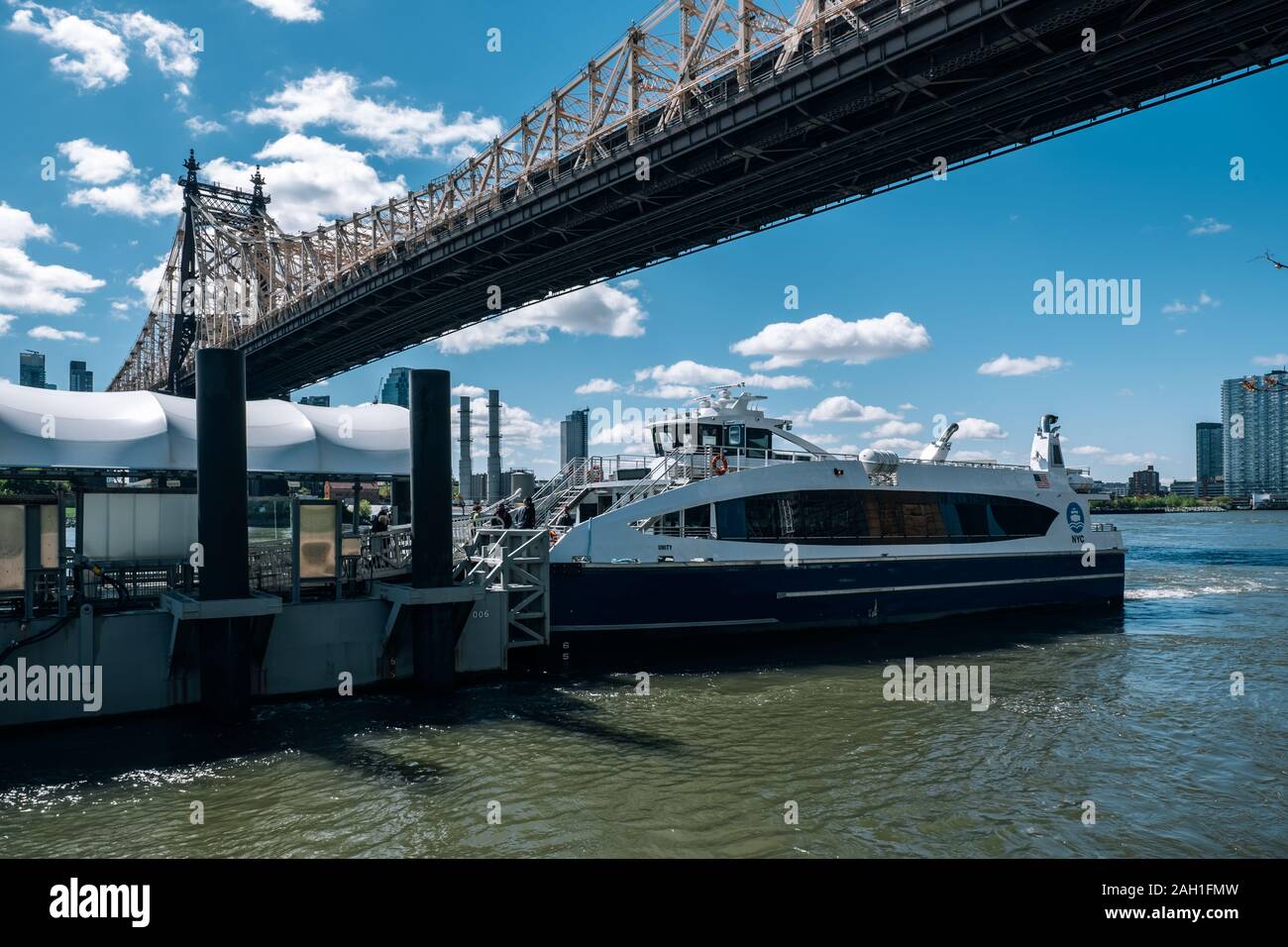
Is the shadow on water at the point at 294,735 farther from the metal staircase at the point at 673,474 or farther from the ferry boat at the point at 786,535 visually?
the metal staircase at the point at 673,474

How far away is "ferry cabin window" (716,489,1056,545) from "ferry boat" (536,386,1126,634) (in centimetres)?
4

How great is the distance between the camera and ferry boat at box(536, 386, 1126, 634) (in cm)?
1738

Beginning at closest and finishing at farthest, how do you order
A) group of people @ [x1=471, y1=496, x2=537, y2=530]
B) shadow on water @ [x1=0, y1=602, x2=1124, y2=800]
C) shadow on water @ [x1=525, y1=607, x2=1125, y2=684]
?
shadow on water @ [x1=0, y1=602, x2=1124, y2=800] < shadow on water @ [x1=525, y1=607, x2=1125, y2=684] < group of people @ [x1=471, y1=496, x2=537, y2=530]

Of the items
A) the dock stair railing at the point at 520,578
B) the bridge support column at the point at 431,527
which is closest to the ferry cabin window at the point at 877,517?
the dock stair railing at the point at 520,578

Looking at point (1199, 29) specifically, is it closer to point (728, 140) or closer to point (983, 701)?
point (728, 140)

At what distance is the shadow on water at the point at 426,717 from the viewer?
10.8 meters

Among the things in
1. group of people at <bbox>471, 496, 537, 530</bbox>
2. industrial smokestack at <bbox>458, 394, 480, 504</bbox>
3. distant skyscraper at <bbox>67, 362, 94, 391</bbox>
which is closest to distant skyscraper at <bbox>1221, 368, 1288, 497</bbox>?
industrial smokestack at <bbox>458, 394, 480, 504</bbox>

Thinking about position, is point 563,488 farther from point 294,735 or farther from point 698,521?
point 294,735

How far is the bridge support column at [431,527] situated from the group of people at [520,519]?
3.13 metres

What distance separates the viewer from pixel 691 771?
10.5m

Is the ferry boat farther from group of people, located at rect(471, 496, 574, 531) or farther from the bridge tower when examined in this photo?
the bridge tower

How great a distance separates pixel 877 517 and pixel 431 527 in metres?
11.9

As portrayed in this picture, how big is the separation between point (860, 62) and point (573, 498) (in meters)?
14.1
